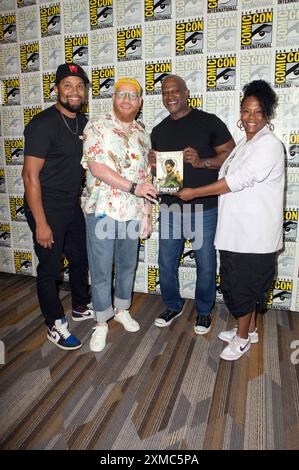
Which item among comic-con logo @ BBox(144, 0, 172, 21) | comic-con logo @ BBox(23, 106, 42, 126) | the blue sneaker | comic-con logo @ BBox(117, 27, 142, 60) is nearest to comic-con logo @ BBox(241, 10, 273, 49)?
comic-con logo @ BBox(144, 0, 172, 21)

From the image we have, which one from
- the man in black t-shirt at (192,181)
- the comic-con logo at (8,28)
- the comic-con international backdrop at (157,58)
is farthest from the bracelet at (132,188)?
the comic-con logo at (8,28)

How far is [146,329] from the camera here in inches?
112

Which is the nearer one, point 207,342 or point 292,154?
point 207,342

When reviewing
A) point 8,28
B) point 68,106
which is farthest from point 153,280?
point 8,28

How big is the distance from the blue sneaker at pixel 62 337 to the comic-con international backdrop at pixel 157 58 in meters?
1.13

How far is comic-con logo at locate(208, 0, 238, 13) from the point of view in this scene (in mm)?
2842

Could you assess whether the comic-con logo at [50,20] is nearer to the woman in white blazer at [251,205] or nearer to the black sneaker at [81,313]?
the woman in white blazer at [251,205]

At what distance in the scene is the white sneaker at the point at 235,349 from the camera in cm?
239

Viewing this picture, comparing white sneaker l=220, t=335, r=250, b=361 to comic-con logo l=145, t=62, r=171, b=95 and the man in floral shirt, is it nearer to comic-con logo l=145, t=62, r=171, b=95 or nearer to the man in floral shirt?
the man in floral shirt

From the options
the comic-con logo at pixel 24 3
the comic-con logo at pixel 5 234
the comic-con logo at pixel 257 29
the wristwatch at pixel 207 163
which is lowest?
the comic-con logo at pixel 5 234

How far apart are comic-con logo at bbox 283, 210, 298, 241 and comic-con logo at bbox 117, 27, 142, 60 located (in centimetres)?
193
